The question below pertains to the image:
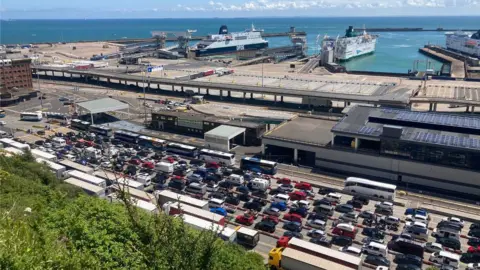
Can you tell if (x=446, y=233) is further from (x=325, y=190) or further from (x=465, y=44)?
(x=465, y=44)

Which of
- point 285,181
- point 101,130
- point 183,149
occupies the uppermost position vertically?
point 101,130

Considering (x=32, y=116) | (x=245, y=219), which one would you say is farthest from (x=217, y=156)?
(x=32, y=116)

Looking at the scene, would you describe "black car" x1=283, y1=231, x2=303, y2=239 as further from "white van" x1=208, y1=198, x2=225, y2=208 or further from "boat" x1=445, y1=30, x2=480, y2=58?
"boat" x1=445, y1=30, x2=480, y2=58

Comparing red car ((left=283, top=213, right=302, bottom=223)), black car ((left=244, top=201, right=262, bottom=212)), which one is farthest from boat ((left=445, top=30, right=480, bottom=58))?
black car ((left=244, top=201, right=262, bottom=212))

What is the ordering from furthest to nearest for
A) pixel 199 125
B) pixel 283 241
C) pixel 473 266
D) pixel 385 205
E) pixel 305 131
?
1. pixel 199 125
2. pixel 305 131
3. pixel 385 205
4. pixel 283 241
5. pixel 473 266

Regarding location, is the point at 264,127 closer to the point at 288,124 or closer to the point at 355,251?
the point at 288,124

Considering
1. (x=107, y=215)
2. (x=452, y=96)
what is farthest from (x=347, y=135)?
(x=452, y=96)

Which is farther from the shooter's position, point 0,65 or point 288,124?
point 0,65
